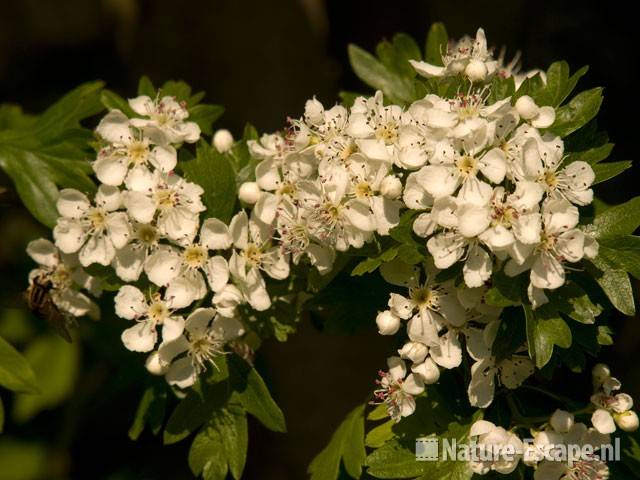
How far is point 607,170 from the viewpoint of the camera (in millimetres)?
1842

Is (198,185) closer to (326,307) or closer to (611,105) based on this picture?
(326,307)

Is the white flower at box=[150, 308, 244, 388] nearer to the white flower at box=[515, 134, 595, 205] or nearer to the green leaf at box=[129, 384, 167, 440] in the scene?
the green leaf at box=[129, 384, 167, 440]

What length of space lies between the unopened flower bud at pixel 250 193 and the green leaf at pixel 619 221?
29.7 inches

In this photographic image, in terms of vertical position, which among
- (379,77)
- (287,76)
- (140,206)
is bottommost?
(140,206)

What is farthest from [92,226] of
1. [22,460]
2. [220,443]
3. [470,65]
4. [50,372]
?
[22,460]

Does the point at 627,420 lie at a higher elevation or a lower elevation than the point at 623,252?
lower

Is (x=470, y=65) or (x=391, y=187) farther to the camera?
(x=470, y=65)

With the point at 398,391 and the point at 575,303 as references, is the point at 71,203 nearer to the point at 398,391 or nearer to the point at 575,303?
the point at 398,391

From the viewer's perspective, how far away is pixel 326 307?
2.03 meters

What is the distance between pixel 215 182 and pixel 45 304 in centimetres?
56

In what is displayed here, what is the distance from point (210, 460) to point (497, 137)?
103cm

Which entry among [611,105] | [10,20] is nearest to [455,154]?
[611,105]

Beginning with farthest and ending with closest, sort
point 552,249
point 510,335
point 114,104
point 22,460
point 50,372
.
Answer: point 22,460 → point 50,372 → point 114,104 → point 510,335 → point 552,249

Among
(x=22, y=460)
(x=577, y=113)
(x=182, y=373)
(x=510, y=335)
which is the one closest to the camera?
(x=510, y=335)
